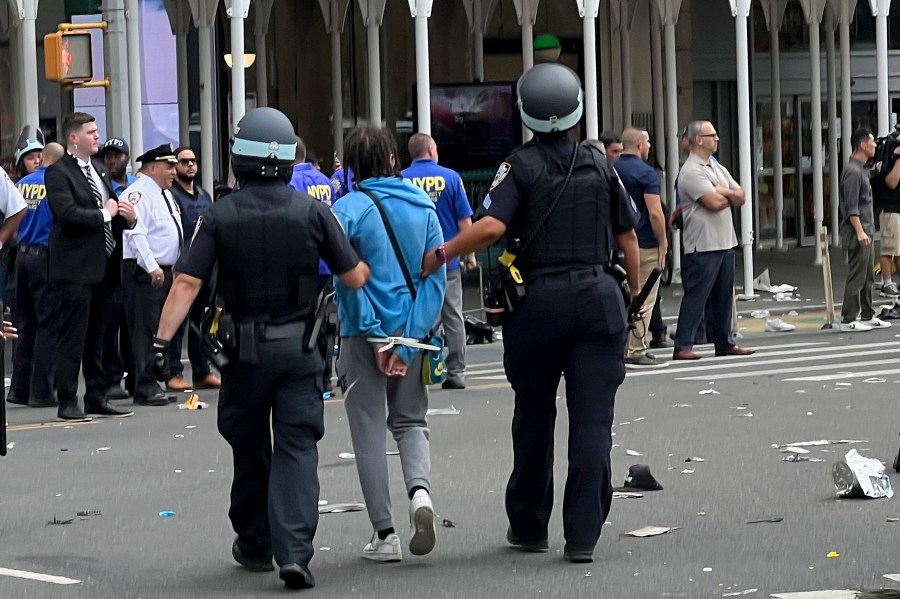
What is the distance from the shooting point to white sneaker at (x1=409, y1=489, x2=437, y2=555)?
7.62 metres

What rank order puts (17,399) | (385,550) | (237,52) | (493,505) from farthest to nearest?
1. (237,52)
2. (17,399)
3. (493,505)
4. (385,550)

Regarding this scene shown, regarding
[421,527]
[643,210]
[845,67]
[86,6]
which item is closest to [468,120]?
[86,6]

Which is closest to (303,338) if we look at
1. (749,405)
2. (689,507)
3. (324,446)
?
(689,507)

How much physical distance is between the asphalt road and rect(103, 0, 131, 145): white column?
434cm

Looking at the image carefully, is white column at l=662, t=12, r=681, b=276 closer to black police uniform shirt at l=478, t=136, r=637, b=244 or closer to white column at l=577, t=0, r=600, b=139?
white column at l=577, t=0, r=600, b=139

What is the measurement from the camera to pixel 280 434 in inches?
290

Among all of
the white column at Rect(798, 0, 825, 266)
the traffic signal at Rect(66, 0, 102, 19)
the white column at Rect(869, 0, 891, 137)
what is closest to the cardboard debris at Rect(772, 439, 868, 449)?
the traffic signal at Rect(66, 0, 102, 19)

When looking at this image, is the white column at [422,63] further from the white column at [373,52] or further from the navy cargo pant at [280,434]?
the navy cargo pant at [280,434]

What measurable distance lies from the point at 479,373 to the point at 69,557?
7.71 meters

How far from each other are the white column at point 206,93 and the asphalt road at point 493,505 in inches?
422

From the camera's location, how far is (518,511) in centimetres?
788

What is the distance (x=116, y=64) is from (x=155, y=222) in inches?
155

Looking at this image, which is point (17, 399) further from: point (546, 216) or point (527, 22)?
point (527, 22)

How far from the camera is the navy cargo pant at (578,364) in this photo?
764 centimetres
